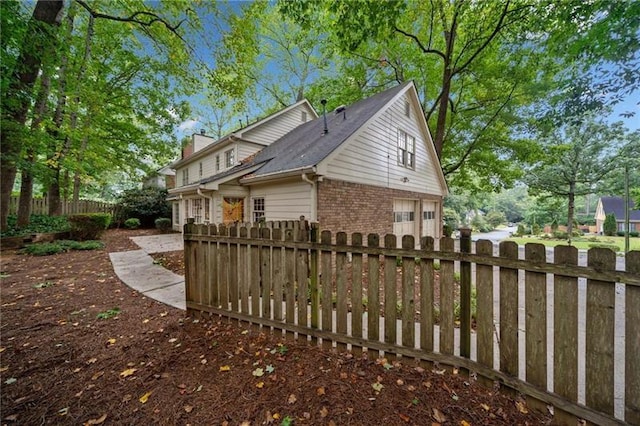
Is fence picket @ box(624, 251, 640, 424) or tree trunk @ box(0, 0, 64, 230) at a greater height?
tree trunk @ box(0, 0, 64, 230)

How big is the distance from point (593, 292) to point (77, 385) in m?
4.03

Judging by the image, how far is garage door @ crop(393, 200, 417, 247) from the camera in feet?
34.6

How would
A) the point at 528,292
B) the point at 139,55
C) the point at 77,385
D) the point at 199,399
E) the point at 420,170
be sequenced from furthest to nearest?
the point at 139,55 < the point at 420,170 < the point at 77,385 < the point at 199,399 < the point at 528,292

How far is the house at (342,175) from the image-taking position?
24.3 ft

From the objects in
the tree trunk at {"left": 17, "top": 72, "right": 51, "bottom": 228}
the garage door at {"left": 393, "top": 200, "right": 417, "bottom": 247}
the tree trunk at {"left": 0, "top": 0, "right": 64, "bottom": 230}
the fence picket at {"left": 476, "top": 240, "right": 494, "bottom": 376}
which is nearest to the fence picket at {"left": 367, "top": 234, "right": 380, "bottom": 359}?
the fence picket at {"left": 476, "top": 240, "right": 494, "bottom": 376}

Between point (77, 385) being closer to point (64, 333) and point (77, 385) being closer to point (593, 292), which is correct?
point (64, 333)

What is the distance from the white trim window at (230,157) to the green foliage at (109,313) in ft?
33.7

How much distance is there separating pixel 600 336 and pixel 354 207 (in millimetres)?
6677

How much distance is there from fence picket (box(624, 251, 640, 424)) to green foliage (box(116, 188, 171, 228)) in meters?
21.6

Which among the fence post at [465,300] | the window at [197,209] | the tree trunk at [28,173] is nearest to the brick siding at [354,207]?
the fence post at [465,300]

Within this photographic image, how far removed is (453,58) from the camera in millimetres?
12742

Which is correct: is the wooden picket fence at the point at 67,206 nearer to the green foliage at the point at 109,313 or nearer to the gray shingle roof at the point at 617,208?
the green foliage at the point at 109,313

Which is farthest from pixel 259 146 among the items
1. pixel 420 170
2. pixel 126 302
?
pixel 126 302

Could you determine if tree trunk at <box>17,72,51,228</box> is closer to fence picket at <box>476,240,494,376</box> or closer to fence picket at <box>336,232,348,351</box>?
fence picket at <box>336,232,348,351</box>
